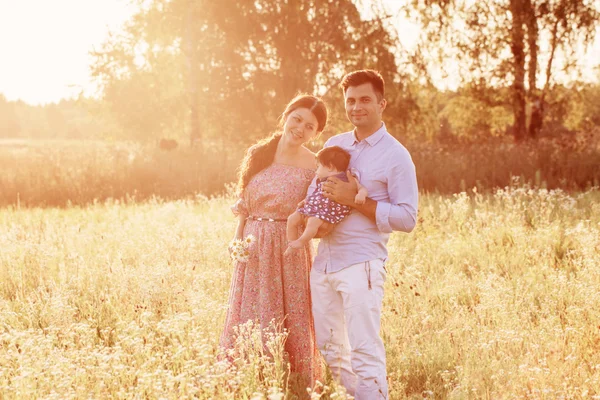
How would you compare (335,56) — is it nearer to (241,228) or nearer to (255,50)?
(255,50)

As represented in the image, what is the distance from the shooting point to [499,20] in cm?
1967

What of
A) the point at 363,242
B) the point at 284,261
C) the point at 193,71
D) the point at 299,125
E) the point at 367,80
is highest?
the point at 193,71

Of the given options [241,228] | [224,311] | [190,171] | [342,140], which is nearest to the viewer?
[342,140]

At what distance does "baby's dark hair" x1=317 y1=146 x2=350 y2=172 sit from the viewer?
12.0ft

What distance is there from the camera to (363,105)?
365 centimetres

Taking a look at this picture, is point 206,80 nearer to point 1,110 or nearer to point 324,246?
point 324,246

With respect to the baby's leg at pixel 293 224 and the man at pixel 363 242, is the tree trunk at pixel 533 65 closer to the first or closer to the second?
the man at pixel 363 242

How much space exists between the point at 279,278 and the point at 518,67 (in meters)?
17.6

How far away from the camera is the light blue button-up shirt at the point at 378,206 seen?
3.48m

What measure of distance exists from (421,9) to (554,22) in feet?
14.6

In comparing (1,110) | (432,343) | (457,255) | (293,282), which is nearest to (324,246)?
(293,282)

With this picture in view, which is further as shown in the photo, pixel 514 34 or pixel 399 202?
pixel 514 34

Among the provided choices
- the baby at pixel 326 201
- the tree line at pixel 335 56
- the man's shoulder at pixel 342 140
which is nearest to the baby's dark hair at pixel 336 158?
the baby at pixel 326 201

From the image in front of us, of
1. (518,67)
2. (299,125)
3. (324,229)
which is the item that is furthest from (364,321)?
(518,67)
